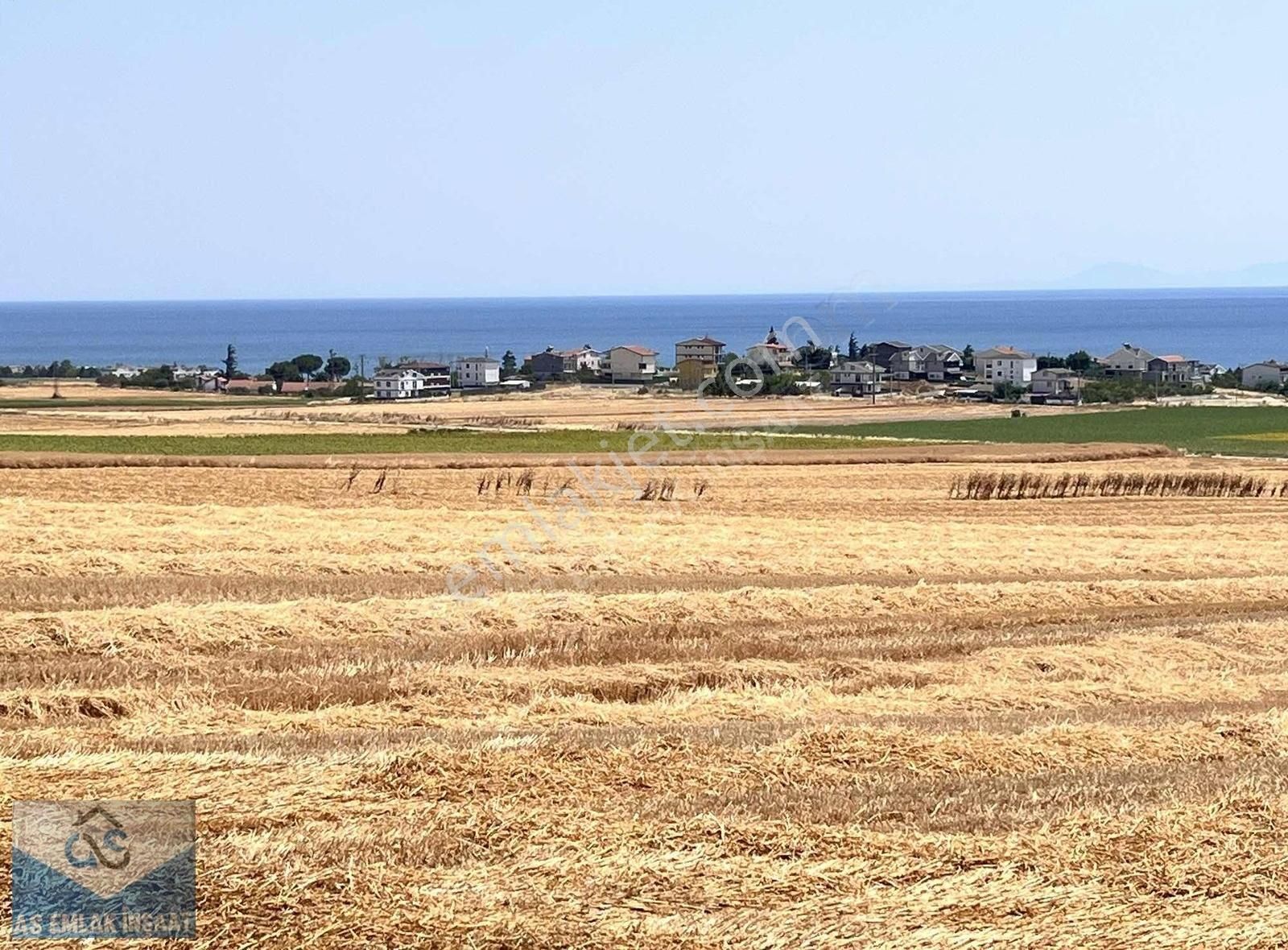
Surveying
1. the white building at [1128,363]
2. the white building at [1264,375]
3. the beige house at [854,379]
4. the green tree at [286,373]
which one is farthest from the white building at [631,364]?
the white building at [1264,375]

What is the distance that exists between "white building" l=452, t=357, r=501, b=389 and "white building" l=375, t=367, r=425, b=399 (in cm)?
1482

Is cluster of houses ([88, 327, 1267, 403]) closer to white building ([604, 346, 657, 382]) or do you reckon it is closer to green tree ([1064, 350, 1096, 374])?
white building ([604, 346, 657, 382])

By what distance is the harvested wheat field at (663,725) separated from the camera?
20.6 feet

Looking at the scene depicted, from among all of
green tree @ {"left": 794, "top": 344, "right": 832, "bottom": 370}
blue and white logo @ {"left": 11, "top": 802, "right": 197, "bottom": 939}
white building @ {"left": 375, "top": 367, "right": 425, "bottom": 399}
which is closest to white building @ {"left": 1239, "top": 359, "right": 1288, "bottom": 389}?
green tree @ {"left": 794, "top": 344, "right": 832, "bottom": 370}

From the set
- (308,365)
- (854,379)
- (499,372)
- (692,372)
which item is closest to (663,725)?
(854,379)

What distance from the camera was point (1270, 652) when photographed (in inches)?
602

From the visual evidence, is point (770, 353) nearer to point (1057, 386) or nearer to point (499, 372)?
point (1057, 386)

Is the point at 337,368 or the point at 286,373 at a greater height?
the point at 337,368

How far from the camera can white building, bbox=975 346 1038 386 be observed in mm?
117125

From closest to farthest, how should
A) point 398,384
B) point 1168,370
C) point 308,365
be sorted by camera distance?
point 398,384 < point 1168,370 < point 308,365

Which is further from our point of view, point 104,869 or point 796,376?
point 796,376

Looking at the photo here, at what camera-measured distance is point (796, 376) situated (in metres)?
104

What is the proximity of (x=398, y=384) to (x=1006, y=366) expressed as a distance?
1909 inches

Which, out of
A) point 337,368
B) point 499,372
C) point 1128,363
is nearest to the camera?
point 1128,363
